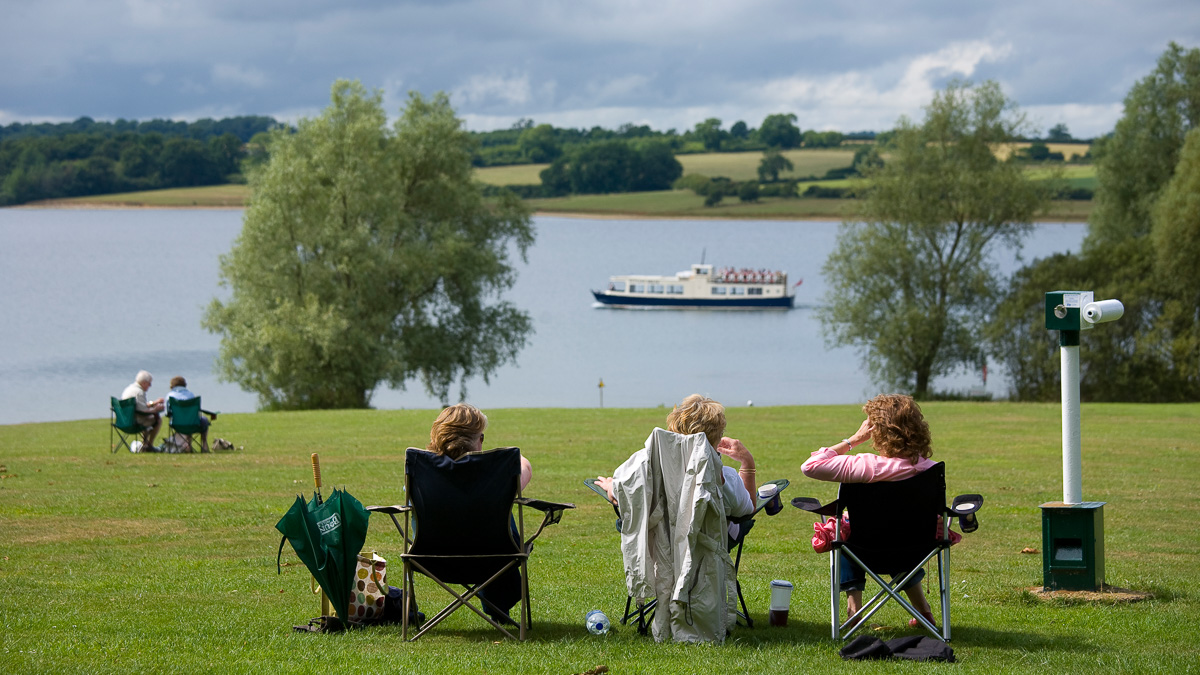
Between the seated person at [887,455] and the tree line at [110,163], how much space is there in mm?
97513

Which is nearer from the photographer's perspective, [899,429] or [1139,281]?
[899,429]

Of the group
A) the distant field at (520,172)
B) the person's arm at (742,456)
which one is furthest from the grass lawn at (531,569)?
the distant field at (520,172)

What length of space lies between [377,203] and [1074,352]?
28.6 meters

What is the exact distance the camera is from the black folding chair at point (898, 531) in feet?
16.8

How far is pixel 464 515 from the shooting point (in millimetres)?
5234

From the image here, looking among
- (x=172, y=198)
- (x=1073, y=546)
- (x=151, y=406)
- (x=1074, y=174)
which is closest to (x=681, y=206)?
(x=172, y=198)

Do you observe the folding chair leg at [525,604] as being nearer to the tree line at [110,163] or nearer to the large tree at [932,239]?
the large tree at [932,239]

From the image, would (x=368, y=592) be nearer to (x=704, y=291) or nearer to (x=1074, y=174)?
(x=1074, y=174)

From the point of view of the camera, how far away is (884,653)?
5.00 metres

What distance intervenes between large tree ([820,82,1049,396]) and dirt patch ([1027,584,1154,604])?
3091 centimetres

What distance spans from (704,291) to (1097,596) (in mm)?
70914

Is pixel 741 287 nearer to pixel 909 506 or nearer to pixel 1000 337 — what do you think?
pixel 1000 337

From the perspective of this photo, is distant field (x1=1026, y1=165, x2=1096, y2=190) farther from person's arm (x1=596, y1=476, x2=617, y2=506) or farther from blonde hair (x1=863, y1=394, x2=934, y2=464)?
person's arm (x1=596, y1=476, x2=617, y2=506)

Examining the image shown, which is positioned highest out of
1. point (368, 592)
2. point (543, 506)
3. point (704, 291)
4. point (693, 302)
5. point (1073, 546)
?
point (543, 506)
